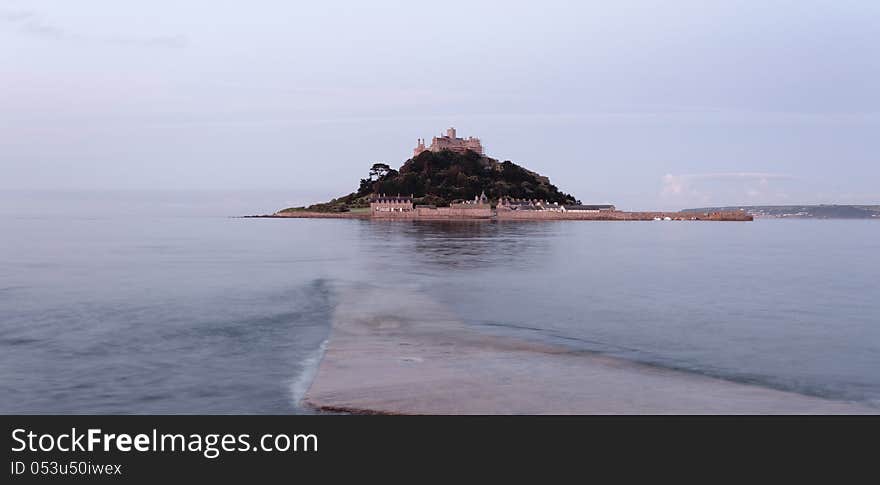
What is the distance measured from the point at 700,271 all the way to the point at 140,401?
1632 inches

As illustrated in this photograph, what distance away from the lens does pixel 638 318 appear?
2598 cm

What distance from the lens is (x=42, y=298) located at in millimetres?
30016

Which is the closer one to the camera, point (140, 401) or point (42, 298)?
point (140, 401)

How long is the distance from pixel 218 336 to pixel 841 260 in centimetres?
5873

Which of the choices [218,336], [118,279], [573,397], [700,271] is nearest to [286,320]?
[218,336]

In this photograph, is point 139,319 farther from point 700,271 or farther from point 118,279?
point 700,271

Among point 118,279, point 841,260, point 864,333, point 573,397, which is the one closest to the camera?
point 573,397
